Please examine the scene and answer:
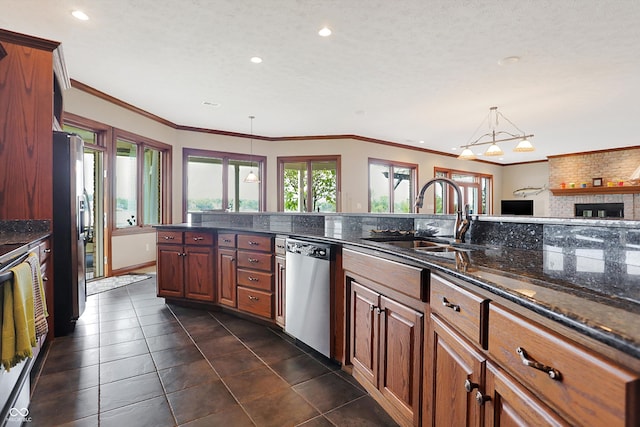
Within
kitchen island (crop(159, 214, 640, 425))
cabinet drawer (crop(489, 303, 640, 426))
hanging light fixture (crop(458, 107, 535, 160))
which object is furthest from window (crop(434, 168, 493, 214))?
cabinet drawer (crop(489, 303, 640, 426))

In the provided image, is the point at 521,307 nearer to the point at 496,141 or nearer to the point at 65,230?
the point at 65,230

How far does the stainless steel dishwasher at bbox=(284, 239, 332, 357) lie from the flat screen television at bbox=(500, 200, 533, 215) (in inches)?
415

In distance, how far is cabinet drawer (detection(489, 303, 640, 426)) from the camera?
0.56 m

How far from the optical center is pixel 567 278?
3.22ft

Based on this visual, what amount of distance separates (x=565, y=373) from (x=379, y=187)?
7290 mm

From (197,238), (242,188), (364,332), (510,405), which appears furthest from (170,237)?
(242,188)

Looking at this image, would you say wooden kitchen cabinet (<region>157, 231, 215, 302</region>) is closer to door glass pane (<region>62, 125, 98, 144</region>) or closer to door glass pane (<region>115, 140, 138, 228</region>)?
door glass pane (<region>115, 140, 138, 228</region>)

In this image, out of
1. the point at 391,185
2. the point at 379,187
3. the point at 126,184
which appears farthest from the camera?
the point at 391,185

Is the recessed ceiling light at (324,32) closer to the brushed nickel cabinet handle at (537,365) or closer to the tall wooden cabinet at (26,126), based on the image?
the tall wooden cabinet at (26,126)

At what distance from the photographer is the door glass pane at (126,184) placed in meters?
5.18

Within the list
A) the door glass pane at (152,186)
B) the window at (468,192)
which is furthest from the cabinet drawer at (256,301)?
the window at (468,192)

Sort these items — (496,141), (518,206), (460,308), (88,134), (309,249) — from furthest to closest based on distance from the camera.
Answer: (518,206)
(496,141)
(88,134)
(309,249)
(460,308)

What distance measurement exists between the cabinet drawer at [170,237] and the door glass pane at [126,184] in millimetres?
2165

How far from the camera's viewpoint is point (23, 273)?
1.42 metres
